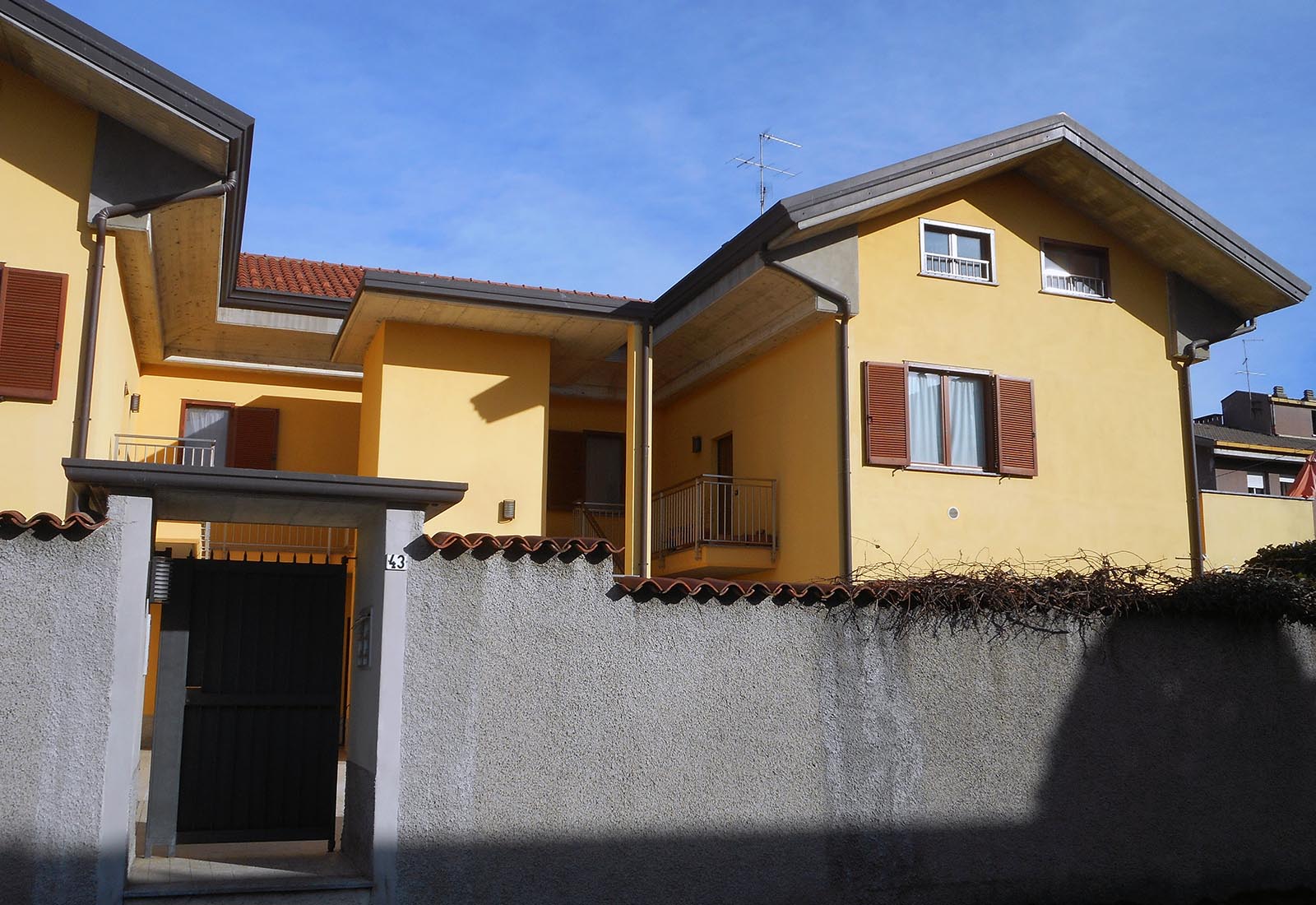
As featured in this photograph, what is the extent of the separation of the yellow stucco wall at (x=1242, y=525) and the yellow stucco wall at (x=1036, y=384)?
2557mm

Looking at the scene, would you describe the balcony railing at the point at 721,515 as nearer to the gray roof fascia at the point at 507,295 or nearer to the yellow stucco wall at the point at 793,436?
the yellow stucco wall at the point at 793,436

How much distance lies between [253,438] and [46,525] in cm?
1052

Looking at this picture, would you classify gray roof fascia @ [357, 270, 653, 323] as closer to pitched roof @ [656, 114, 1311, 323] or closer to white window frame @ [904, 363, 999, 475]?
pitched roof @ [656, 114, 1311, 323]

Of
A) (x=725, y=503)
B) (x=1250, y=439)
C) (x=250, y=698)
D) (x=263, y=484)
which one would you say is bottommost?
(x=250, y=698)

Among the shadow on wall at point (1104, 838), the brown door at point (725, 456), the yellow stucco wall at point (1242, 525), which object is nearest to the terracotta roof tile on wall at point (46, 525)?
the shadow on wall at point (1104, 838)

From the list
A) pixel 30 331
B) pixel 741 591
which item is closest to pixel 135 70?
pixel 30 331

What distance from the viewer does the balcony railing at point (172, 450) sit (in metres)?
16.0

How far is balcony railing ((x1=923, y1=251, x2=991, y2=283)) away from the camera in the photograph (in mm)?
15742

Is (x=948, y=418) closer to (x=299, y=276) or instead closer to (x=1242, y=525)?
(x=1242, y=525)

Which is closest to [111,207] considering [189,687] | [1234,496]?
[189,687]

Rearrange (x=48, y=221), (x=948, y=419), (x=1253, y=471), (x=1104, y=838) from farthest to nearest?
1. (x=1253, y=471)
2. (x=948, y=419)
3. (x=48, y=221)
4. (x=1104, y=838)

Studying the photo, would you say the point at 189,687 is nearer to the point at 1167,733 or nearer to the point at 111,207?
the point at 111,207

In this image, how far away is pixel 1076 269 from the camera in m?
16.7

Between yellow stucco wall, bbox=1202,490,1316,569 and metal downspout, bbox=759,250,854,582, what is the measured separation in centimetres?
664
